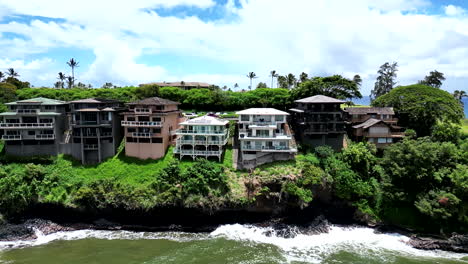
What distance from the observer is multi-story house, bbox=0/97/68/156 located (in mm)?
45156

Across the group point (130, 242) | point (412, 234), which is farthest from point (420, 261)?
point (130, 242)

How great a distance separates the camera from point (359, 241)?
34.2 meters

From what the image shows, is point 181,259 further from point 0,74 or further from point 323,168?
point 0,74

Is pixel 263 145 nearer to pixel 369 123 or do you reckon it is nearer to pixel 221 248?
pixel 221 248

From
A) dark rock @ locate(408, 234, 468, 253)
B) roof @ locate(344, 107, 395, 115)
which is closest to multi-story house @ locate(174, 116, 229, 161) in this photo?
roof @ locate(344, 107, 395, 115)

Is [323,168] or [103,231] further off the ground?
[323,168]

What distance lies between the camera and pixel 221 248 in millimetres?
31938

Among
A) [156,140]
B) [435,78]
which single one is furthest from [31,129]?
[435,78]

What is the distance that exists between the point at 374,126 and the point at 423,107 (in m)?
12.4

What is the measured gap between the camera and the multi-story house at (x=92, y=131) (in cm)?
4544

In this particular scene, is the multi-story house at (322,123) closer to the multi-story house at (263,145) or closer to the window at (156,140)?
the multi-story house at (263,145)

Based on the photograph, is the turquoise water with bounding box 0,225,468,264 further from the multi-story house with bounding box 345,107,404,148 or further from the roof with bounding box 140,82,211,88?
the roof with bounding box 140,82,211,88

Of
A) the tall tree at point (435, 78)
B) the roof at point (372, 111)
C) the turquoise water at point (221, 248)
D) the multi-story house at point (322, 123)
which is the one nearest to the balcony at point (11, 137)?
the turquoise water at point (221, 248)

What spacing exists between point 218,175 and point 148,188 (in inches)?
389
